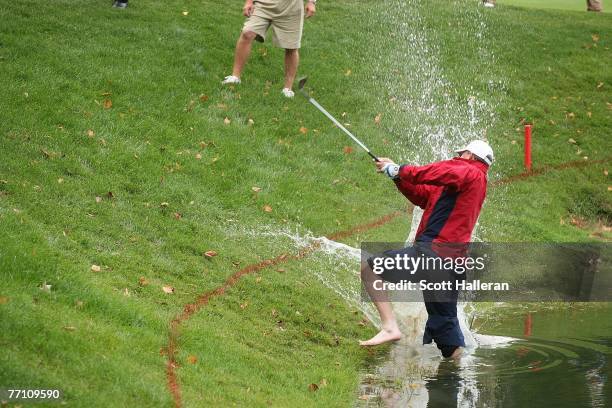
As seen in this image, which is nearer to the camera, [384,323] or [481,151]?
[481,151]

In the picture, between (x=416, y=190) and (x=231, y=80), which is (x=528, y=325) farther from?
(x=231, y=80)

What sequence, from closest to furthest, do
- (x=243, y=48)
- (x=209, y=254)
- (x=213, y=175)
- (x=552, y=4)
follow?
(x=209, y=254)
(x=213, y=175)
(x=243, y=48)
(x=552, y=4)

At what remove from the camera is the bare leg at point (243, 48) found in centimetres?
1352

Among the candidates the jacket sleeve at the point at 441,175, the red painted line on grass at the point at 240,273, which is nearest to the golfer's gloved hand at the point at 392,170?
the jacket sleeve at the point at 441,175

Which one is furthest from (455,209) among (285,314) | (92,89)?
(92,89)

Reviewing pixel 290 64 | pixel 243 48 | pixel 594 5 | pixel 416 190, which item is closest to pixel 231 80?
A: pixel 243 48

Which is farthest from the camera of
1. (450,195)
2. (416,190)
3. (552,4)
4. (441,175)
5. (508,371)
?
(552,4)

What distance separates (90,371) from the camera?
6.37 meters

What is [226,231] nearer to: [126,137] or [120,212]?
[120,212]

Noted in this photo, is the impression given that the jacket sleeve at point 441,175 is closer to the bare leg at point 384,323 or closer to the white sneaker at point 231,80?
the bare leg at point 384,323

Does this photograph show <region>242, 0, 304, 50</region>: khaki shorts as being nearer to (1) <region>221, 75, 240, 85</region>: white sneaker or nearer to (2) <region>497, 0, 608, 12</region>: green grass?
(1) <region>221, 75, 240, 85</region>: white sneaker

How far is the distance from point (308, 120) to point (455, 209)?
21.1 ft

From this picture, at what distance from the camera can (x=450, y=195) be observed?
8148mm

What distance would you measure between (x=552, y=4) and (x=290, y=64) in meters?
10.7
